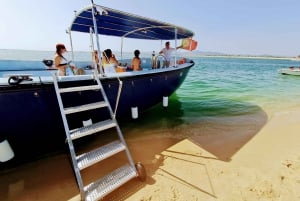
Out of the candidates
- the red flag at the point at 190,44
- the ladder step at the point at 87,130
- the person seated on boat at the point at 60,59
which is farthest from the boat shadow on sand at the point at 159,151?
the red flag at the point at 190,44

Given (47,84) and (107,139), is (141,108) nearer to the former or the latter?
(107,139)

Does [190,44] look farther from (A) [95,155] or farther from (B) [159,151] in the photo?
(A) [95,155]

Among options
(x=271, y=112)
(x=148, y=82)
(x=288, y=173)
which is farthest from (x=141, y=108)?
(x=271, y=112)

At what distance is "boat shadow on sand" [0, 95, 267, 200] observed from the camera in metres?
2.76

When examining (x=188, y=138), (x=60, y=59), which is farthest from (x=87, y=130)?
(x=188, y=138)

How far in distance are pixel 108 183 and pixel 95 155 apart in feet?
1.40

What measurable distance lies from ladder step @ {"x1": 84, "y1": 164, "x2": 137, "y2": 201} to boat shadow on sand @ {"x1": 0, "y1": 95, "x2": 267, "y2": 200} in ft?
0.61

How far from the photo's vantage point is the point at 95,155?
2.64 meters

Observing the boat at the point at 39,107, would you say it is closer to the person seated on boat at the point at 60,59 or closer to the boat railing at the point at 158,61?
the person seated on boat at the point at 60,59

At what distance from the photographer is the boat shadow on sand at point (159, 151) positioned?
9.07 feet

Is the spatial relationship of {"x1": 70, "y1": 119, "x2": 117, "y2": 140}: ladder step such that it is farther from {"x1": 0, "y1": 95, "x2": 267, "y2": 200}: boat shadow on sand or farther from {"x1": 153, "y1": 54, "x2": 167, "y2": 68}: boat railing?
{"x1": 153, "y1": 54, "x2": 167, "y2": 68}: boat railing

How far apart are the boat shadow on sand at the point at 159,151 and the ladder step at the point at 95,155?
1.70 ft

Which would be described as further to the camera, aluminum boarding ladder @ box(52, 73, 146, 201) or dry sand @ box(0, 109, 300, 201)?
dry sand @ box(0, 109, 300, 201)

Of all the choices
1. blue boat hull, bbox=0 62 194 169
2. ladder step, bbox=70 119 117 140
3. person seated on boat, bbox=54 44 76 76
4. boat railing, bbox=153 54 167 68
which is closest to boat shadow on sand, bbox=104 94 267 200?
ladder step, bbox=70 119 117 140
